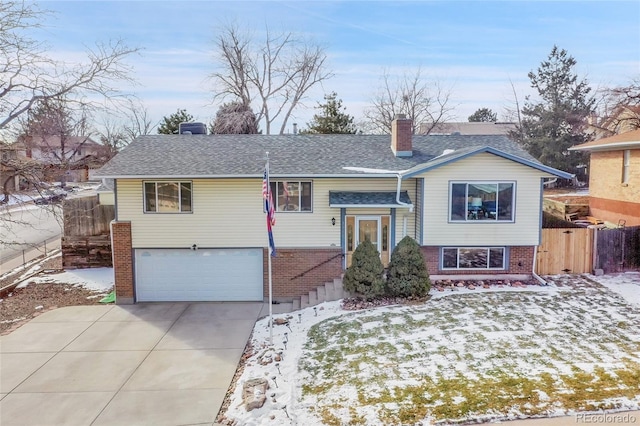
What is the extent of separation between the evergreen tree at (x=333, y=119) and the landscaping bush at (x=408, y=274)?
76.2 ft

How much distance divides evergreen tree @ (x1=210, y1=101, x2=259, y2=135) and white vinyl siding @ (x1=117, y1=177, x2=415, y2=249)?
22.1 m

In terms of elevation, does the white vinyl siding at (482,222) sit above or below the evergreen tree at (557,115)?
below

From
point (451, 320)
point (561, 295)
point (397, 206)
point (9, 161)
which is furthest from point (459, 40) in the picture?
point (9, 161)

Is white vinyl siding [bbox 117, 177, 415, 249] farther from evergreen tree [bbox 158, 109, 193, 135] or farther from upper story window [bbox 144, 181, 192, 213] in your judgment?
evergreen tree [bbox 158, 109, 193, 135]

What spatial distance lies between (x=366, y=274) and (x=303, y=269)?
2557 millimetres

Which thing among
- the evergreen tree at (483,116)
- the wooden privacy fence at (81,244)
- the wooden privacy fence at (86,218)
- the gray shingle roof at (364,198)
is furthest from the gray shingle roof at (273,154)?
the evergreen tree at (483,116)

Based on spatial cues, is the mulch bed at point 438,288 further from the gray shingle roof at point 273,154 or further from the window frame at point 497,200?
the gray shingle roof at point 273,154

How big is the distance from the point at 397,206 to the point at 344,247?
→ 7.60ft

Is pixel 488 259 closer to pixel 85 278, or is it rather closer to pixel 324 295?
pixel 324 295

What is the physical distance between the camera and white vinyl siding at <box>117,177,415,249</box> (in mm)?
15039

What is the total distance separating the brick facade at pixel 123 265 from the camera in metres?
15.2

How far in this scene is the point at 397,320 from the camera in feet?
39.3

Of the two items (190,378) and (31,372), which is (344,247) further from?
(31,372)

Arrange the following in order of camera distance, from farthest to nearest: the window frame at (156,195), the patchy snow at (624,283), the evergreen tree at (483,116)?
the evergreen tree at (483,116) → the window frame at (156,195) → the patchy snow at (624,283)
